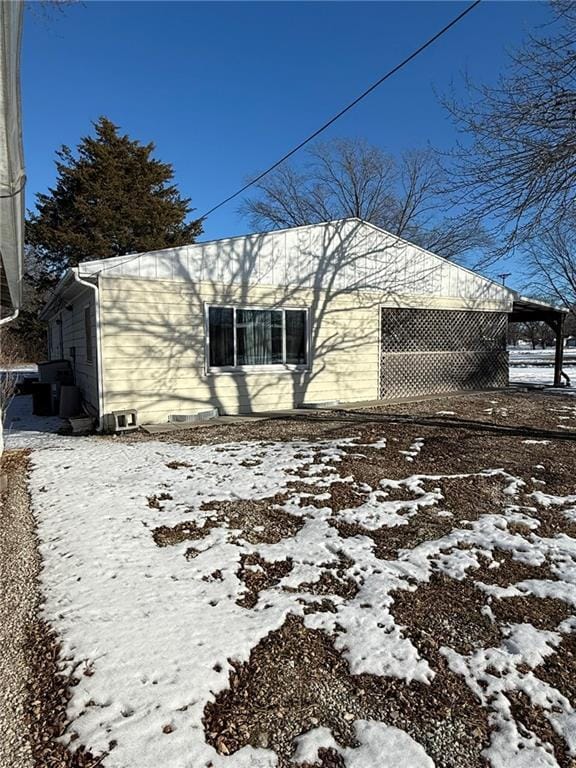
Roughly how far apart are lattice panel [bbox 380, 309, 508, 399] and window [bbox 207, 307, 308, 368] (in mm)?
2364

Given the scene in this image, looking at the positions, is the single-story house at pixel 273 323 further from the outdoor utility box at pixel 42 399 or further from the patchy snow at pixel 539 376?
the patchy snow at pixel 539 376

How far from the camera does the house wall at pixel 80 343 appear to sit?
24.8 feet

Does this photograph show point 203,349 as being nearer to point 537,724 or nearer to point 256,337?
point 256,337

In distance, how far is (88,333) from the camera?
8.09m

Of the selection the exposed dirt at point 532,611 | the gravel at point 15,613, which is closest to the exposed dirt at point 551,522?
the exposed dirt at point 532,611

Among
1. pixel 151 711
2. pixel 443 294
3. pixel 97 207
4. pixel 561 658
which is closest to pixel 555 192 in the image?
pixel 443 294

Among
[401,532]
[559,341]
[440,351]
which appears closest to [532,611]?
[401,532]

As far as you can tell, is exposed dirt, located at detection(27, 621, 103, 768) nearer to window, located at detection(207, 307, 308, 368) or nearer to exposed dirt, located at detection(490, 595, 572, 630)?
exposed dirt, located at detection(490, 595, 572, 630)

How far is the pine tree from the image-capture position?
25.3 m

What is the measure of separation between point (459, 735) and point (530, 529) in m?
2.17

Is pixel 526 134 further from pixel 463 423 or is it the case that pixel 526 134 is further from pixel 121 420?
pixel 121 420

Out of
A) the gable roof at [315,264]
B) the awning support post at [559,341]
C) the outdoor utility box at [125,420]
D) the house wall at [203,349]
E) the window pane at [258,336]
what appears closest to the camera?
the outdoor utility box at [125,420]

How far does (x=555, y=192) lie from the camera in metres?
6.46

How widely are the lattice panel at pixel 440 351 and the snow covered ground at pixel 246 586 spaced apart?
5789 mm
